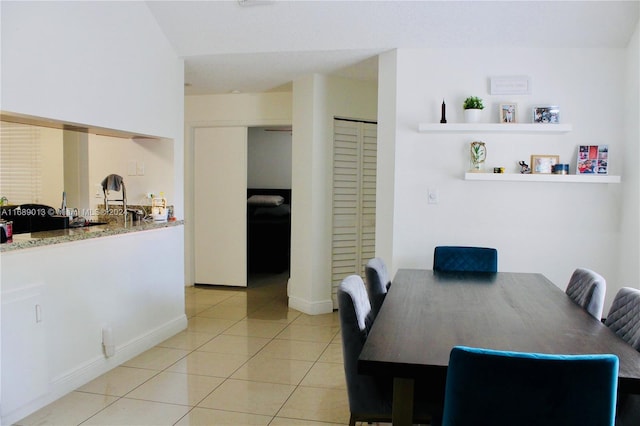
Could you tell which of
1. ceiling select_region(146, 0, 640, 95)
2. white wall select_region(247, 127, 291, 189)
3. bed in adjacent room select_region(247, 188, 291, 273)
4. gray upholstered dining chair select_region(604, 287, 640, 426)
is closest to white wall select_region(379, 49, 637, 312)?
ceiling select_region(146, 0, 640, 95)

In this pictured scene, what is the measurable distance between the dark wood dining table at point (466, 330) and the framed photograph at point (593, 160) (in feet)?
4.06

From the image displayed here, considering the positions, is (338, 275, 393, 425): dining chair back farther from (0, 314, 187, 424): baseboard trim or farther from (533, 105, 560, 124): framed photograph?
(533, 105, 560, 124): framed photograph

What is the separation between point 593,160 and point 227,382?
300cm

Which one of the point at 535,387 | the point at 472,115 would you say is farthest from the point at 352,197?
the point at 535,387

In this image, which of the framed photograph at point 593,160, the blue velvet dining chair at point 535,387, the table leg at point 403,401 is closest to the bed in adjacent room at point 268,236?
the framed photograph at point 593,160

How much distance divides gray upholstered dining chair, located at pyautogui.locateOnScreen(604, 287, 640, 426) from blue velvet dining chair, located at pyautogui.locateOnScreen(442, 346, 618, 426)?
70cm

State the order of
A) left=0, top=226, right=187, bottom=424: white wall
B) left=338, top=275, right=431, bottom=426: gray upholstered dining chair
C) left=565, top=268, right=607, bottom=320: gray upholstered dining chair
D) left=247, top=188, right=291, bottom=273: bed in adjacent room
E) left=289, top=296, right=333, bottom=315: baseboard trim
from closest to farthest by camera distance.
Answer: left=338, top=275, right=431, bottom=426: gray upholstered dining chair → left=565, top=268, right=607, bottom=320: gray upholstered dining chair → left=0, top=226, right=187, bottom=424: white wall → left=289, top=296, right=333, bottom=315: baseboard trim → left=247, top=188, right=291, bottom=273: bed in adjacent room

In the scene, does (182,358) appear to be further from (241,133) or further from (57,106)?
(241,133)

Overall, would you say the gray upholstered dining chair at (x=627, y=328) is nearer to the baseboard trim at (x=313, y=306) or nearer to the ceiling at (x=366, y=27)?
the ceiling at (x=366, y=27)

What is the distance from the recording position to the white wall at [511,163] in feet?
12.2

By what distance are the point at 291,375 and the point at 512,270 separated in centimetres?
185

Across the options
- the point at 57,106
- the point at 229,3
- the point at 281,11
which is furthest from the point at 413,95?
the point at 57,106

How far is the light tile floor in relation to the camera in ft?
8.93

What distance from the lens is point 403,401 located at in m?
1.66
